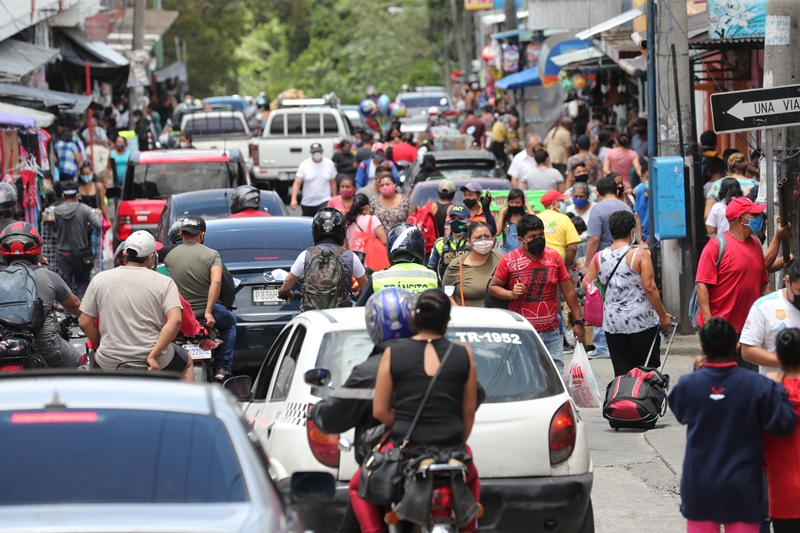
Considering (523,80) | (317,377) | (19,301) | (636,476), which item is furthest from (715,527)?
(523,80)

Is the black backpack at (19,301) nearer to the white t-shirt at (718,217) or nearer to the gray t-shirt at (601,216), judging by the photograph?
the gray t-shirt at (601,216)

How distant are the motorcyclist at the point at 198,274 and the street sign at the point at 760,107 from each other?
3997mm

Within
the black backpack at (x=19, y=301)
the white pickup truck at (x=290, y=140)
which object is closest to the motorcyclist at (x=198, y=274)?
the black backpack at (x=19, y=301)

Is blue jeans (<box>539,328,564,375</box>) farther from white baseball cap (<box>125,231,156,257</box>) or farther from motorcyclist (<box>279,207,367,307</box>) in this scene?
white baseball cap (<box>125,231,156,257</box>)

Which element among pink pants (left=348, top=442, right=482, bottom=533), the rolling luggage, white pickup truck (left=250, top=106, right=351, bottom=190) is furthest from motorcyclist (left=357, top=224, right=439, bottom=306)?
white pickup truck (left=250, top=106, right=351, bottom=190)

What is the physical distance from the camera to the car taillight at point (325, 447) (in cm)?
591

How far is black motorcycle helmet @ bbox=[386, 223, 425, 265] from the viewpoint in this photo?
8812 millimetres

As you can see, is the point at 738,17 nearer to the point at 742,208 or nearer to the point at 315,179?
the point at 742,208

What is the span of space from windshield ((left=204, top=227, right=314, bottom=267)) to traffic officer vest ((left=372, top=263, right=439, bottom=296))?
2568 millimetres

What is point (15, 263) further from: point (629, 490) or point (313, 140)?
point (313, 140)

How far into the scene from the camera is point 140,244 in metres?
7.77

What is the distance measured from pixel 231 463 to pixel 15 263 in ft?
16.3

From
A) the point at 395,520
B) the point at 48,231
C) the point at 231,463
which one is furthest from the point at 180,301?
the point at 48,231

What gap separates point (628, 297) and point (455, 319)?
133 inches
